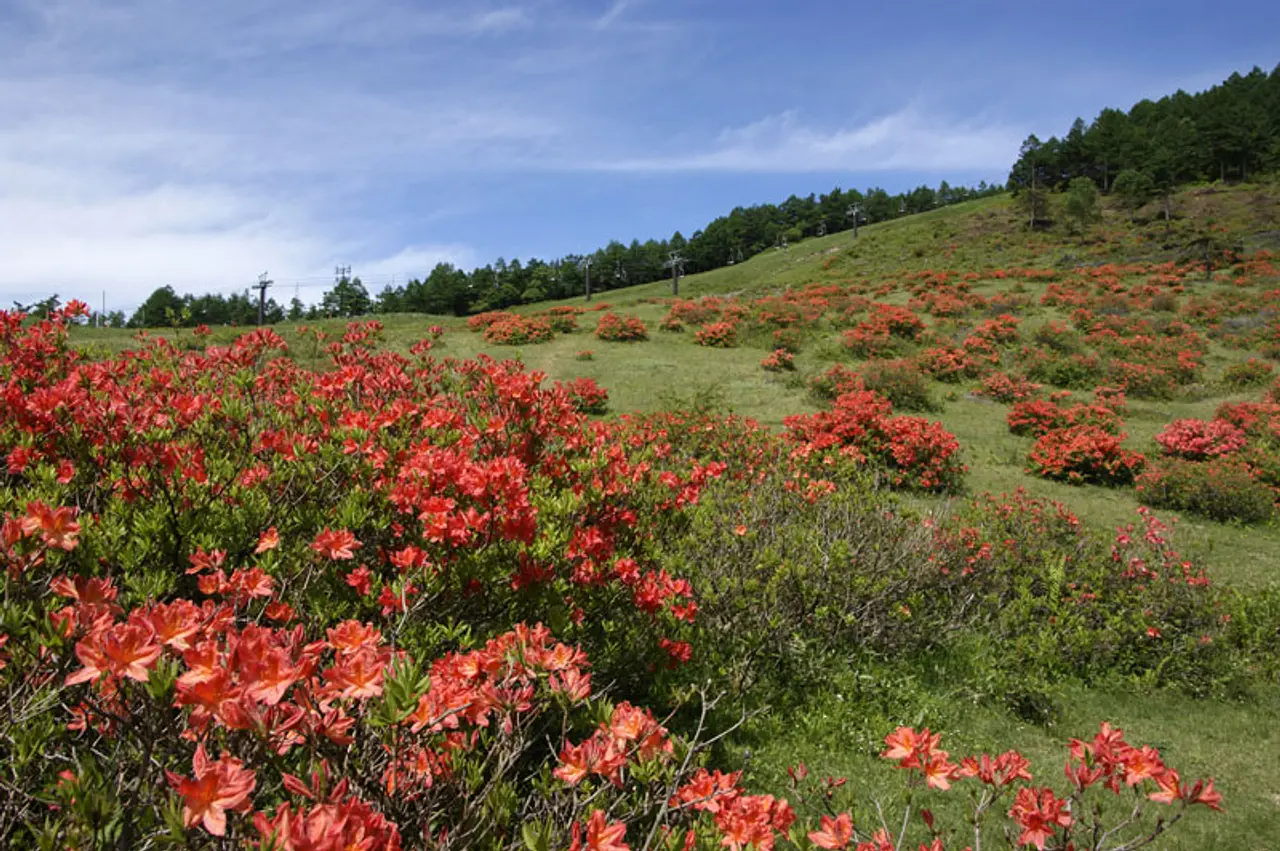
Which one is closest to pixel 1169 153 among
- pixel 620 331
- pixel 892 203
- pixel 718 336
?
pixel 892 203

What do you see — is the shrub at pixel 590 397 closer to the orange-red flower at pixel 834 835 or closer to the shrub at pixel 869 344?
the shrub at pixel 869 344

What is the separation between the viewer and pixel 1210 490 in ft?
32.7

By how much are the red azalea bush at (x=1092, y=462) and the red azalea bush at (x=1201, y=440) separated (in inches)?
44.4

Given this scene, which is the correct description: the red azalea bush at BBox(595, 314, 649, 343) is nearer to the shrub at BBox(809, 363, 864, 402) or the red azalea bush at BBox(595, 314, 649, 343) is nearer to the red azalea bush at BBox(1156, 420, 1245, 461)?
the shrub at BBox(809, 363, 864, 402)

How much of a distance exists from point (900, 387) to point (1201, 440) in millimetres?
5433

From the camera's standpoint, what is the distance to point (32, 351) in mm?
4277

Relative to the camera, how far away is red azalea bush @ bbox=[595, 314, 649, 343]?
21609 mm

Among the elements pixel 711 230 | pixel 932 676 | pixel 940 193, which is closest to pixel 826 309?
pixel 932 676

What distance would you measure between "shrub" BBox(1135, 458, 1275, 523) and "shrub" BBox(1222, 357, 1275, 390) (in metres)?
7.66

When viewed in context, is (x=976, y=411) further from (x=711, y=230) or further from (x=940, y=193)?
(x=940, y=193)

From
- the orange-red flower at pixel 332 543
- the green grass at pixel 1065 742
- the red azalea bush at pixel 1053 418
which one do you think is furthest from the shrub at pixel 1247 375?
the orange-red flower at pixel 332 543

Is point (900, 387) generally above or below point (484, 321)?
below

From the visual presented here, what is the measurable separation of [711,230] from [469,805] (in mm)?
103222

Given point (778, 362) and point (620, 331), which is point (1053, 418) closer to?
point (778, 362)
